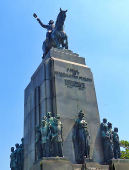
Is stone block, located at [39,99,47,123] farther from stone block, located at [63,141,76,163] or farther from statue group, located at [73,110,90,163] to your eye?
stone block, located at [63,141,76,163]

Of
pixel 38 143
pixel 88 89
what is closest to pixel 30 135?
pixel 38 143

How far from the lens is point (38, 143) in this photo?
44.3ft

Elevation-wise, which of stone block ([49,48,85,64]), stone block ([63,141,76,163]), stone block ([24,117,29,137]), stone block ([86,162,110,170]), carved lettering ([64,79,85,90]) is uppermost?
stone block ([49,48,85,64])

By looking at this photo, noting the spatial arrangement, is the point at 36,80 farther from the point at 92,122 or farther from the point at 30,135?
the point at 92,122

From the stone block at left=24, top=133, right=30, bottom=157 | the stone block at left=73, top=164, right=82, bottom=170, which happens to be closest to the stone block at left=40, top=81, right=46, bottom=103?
the stone block at left=24, top=133, right=30, bottom=157

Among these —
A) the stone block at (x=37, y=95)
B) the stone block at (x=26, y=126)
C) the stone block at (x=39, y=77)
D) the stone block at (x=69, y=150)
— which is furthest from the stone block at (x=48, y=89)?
the stone block at (x=26, y=126)

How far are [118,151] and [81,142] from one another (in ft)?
9.09

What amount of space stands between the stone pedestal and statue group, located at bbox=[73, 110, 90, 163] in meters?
0.30

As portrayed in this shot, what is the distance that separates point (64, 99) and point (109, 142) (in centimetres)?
407

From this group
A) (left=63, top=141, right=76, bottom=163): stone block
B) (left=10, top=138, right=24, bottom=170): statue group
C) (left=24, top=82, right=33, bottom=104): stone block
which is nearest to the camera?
(left=63, top=141, right=76, bottom=163): stone block

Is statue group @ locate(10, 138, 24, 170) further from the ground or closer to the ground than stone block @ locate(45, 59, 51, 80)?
closer to the ground

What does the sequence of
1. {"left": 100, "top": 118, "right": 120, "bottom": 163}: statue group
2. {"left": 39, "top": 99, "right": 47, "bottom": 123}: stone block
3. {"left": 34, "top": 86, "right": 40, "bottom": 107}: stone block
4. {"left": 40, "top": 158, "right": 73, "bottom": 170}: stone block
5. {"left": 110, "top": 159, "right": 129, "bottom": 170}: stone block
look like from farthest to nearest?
{"left": 34, "top": 86, "right": 40, "bottom": 107}: stone block < {"left": 39, "top": 99, "right": 47, "bottom": 123}: stone block < {"left": 100, "top": 118, "right": 120, "bottom": 163}: statue group < {"left": 110, "top": 159, "right": 129, "bottom": 170}: stone block < {"left": 40, "top": 158, "right": 73, "bottom": 170}: stone block

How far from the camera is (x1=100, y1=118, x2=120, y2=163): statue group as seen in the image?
14327 millimetres

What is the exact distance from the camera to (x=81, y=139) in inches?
542
